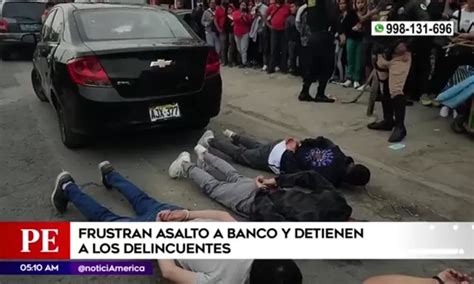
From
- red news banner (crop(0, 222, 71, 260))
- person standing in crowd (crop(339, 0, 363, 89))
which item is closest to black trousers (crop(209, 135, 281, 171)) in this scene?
red news banner (crop(0, 222, 71, 260))

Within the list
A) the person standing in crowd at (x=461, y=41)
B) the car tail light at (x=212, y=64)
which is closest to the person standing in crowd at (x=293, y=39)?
the person standing in crowd at (x=461, y=41)

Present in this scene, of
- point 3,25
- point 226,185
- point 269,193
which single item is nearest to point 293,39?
point 226,185

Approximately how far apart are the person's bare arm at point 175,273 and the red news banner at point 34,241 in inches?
23.4

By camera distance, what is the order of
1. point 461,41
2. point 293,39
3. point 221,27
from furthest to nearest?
point 221,27
point 293,39
point 461,41

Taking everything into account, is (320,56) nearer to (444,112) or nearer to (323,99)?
(323,99)

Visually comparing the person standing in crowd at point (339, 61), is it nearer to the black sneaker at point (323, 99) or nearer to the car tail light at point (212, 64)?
the black sneaker at point (323, 99)

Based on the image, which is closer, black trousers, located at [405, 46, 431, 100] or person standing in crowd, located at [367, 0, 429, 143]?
person standing in crowd, located at [367, 0, 429, 143]

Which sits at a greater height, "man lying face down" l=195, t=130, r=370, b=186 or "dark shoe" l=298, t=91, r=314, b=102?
"man lying face down" l=195, t=130, r=370, b=186

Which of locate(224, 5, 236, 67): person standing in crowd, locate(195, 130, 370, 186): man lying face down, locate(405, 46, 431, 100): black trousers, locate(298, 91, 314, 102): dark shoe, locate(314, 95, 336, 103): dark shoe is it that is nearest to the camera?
locate(195, 130, 370, 186): man lying face down

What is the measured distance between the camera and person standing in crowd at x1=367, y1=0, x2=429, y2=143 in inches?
213

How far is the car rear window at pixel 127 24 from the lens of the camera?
16.3 feet

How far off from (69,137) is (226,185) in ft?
6.78

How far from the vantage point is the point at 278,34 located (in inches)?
383

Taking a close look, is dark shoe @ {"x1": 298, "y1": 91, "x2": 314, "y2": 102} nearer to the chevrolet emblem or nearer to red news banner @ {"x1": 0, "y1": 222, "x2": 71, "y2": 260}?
the chevrolet emblem
